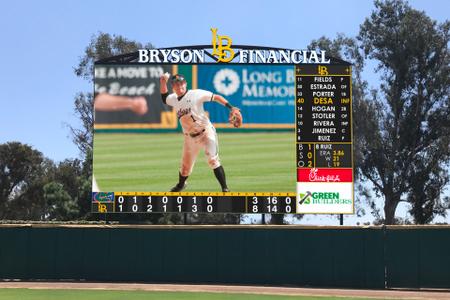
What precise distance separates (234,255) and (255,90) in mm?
7431

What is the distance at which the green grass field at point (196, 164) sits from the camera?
1056 inches

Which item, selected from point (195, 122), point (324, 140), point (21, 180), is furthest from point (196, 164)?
point (21, 180)

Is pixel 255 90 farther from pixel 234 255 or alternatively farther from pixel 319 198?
pixel 234 255

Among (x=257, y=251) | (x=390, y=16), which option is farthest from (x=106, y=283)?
(x=390, y=16)

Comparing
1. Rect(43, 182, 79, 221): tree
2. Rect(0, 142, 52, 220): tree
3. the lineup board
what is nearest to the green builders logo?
the lineup board

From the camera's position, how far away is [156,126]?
90.3 feet

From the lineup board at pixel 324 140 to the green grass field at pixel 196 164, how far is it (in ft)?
2.04

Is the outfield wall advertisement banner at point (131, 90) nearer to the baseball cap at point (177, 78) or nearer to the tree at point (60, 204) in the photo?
the baseball cap at point (177, 78)

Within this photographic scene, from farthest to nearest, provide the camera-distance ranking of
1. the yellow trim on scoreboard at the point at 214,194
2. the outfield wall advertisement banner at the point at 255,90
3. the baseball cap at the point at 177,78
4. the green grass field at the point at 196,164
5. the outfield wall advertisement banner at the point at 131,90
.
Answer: the baseball cap at the point at 177,78 < the outfield wall advertisement banner at the point at 131,90 < the outfield wall advertisement banner at the point at 255,90 < the green grass field at the point at 196,164 < the yellow trim on scoreboard at the point at 214,194

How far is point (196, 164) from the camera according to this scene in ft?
89.2

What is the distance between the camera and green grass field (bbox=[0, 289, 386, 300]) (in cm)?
1897

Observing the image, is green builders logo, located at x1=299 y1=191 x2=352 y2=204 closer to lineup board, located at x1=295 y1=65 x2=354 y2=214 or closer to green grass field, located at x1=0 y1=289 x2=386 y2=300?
lineup board, located at x1=295 y1=65 x2=354 y2=214

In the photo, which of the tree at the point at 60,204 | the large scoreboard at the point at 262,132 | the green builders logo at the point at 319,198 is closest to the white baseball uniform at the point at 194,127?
the large scoreboard at the point at 262,132

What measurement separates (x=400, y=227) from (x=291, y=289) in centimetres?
461
